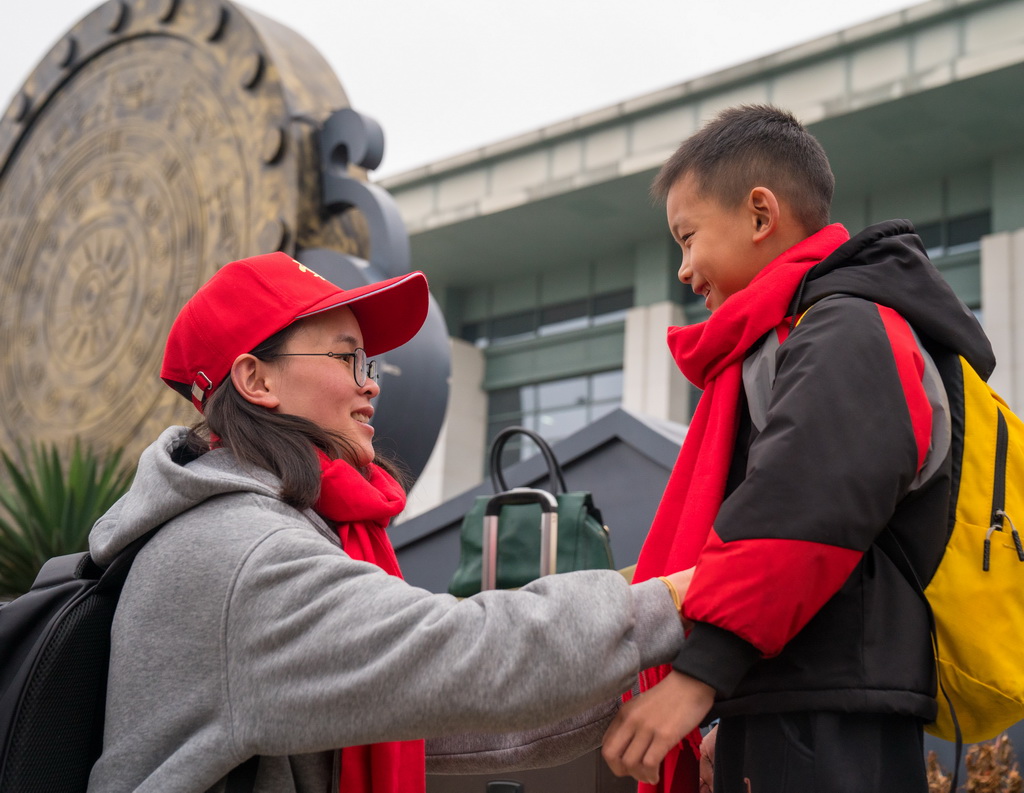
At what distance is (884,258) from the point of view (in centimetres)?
A: 190

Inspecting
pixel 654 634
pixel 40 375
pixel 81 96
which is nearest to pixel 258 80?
pixel 81 96

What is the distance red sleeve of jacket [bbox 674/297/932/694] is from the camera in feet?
5.25

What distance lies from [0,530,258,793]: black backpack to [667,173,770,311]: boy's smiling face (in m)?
1.04

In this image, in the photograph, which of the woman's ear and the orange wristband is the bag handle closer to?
the woman's ear

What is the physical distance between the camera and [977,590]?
67.9 inches

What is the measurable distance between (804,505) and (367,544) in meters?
0.72

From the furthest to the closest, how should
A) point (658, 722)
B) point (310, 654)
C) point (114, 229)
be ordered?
point (114, 229), point (658, 722), point (310, 654)

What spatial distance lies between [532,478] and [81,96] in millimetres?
4356

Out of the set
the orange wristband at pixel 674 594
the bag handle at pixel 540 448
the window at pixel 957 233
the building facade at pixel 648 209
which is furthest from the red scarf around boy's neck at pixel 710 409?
the window at pixel 957 233

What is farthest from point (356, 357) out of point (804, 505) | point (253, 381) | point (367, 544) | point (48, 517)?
point (48, 517)

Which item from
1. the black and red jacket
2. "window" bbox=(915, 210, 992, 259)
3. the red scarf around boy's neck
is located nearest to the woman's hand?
the red scarf around boy's neck

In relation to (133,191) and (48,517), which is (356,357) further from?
(133,191)

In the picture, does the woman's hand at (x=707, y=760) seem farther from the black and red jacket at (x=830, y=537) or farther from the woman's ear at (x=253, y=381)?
the woman's ear at (x=253, y=381)

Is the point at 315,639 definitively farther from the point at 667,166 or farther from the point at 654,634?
the point at 667,166
